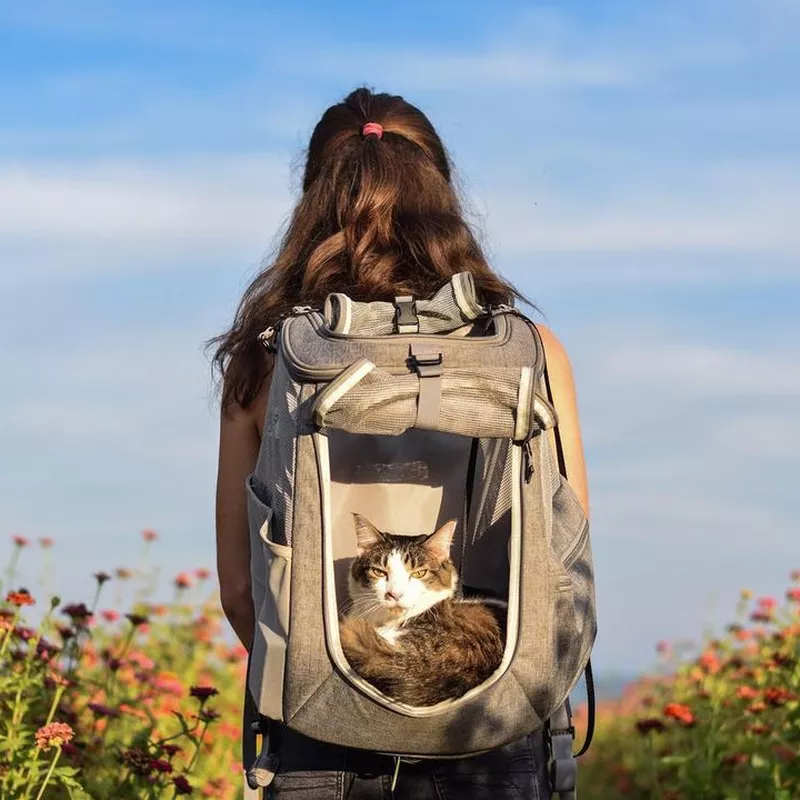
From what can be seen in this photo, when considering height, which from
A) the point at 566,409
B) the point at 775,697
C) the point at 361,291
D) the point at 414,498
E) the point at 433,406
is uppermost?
the point at 361,291

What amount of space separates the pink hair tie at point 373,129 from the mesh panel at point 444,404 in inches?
36.4

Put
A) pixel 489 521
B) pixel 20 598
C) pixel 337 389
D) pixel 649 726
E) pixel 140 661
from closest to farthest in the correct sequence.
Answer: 1. pixel 337 389
2. pixel 489 521
3. pixel 20 598
4. pixel 649 726
5. pixel 140 661

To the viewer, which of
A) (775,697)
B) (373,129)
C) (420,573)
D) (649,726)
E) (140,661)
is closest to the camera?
(420,573)

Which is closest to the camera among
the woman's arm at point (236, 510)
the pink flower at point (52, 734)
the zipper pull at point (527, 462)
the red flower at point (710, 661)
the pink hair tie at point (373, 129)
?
the zipper pull at point (527, 462)

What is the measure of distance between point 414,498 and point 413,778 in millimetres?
554

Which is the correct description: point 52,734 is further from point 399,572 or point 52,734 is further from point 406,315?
point 406,315

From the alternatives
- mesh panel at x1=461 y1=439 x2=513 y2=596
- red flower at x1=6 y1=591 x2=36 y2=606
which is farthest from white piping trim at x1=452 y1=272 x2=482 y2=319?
red flower at x1=6 y1=591 x2=36 y2=606

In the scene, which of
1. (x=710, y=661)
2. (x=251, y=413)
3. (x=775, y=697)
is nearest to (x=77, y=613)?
(x=251, y=413)

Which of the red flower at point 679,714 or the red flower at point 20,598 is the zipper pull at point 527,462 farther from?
the red flower at point 679,714

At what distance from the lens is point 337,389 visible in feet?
7.79

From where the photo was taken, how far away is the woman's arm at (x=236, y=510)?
9.50 ft

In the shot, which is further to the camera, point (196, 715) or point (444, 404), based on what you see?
point (196, 715)

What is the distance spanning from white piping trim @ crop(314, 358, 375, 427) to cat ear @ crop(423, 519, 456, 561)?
15.4 inches

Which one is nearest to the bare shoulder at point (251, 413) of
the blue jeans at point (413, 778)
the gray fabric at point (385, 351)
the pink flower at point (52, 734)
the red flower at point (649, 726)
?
the gray fabric at point (385, 351)
